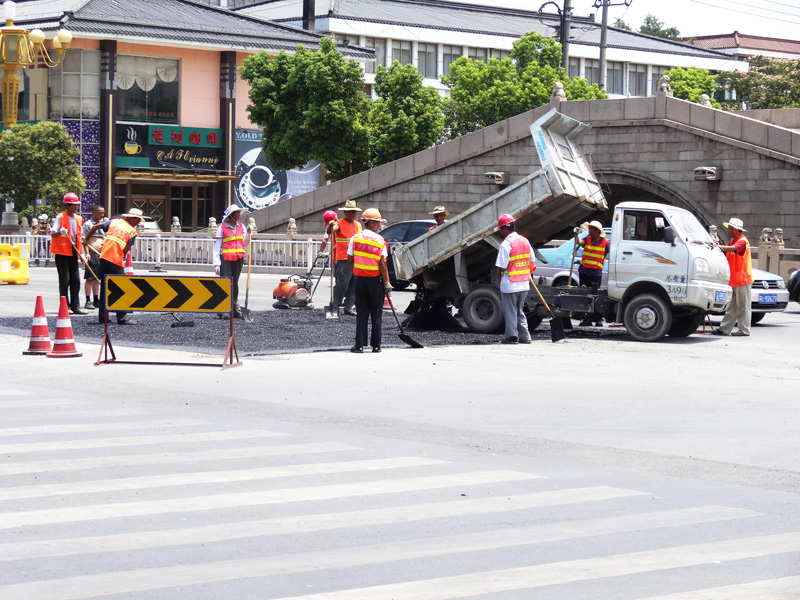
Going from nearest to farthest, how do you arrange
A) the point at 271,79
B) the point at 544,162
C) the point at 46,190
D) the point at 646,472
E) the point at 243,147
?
the point at 646,472, the point at 544,162, the point at 46,190, the point at 271,79, the point at 243,147

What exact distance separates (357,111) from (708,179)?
17502 mm

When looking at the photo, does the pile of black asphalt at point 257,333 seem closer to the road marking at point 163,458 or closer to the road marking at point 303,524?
the road marking at point 163,458

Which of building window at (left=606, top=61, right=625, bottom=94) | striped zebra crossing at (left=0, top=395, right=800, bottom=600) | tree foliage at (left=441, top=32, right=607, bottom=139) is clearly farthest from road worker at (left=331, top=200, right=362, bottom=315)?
building window at (left=606, top=61, right=625, bottom=94)

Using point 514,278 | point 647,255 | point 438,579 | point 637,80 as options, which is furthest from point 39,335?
point 637,80

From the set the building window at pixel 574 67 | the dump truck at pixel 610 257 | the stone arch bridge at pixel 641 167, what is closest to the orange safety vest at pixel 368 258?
the dump truck at pixel 610 257

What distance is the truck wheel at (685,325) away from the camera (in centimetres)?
1852

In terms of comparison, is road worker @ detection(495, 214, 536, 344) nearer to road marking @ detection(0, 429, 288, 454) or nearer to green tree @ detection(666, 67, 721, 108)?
road marking @ detection(0, 429, 288, 454)

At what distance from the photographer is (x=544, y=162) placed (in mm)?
17859

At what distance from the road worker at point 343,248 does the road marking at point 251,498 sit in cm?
1126

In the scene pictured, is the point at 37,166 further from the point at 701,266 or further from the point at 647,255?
the point at 701,266

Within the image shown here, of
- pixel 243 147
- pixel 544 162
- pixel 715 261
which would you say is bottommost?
pixel 715 261

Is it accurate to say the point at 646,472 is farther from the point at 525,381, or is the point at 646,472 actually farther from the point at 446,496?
the point at 525,381

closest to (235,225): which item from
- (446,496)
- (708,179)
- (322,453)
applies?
(322,453)

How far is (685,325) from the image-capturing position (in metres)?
18.6
